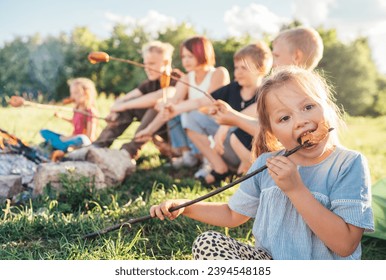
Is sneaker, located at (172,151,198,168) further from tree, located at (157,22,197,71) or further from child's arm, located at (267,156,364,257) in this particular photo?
child's arm, located at (267,156,364,257)

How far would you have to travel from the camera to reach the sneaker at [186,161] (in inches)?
114

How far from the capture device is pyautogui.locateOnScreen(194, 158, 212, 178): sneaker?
104 inches

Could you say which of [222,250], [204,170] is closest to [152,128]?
[204,170]

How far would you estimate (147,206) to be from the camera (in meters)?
1.98

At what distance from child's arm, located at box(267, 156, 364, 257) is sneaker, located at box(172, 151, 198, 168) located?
1754 mm

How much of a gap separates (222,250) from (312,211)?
25 centimetres

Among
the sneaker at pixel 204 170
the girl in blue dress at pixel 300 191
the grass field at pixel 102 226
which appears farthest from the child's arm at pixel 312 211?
the sneaker at pixel 204 170

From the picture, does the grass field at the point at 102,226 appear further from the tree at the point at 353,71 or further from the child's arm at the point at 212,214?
the tree at the point at 353,71

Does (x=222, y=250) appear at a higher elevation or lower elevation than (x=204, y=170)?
higher

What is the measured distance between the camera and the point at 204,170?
8.75 ft

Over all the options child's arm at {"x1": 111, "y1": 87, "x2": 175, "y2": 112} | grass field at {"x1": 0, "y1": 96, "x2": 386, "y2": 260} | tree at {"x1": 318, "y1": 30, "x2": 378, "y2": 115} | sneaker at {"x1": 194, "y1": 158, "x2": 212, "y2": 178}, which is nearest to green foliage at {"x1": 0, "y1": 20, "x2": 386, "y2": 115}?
tree at {"x1": 318, "y1": 30, "x2": 378, "y2": 115}

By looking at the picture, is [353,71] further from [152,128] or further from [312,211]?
[312,211]

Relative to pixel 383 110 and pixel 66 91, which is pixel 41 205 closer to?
pixel 66 91

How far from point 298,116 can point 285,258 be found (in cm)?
33
